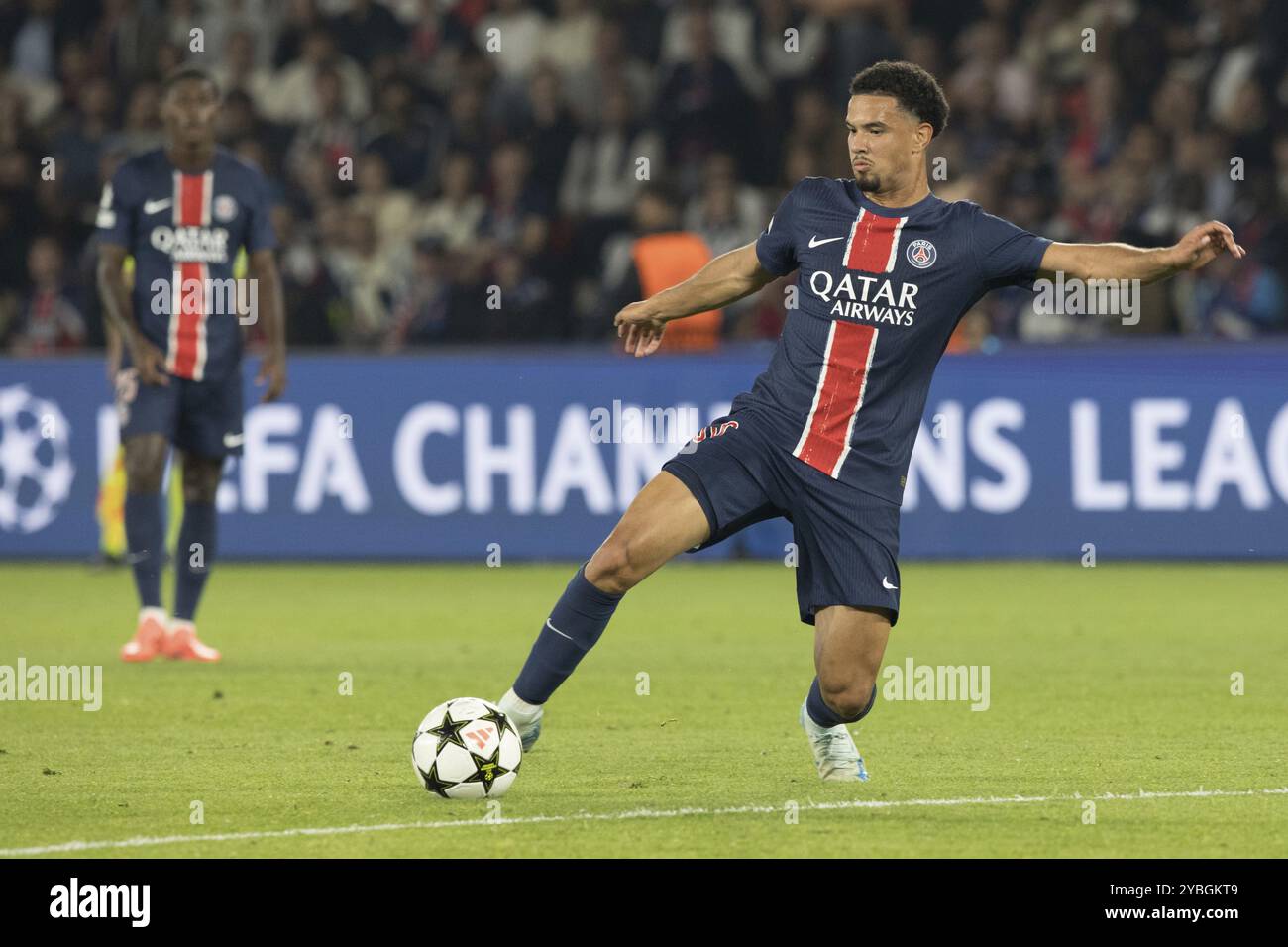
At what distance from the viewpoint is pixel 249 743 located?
7039mm

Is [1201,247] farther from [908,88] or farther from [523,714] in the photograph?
[523,714]

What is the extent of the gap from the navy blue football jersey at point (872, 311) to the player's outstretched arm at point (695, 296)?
56 mm

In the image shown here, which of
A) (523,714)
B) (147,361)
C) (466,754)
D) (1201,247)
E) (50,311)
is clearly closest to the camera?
(1201,247)

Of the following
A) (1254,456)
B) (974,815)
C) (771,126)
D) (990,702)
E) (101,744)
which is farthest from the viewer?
(771,126)

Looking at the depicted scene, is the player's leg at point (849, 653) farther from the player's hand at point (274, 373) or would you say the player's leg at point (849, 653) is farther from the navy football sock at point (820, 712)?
the player's hand at point (274, 373)

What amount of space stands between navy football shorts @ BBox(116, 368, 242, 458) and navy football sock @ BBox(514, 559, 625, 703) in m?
3.52

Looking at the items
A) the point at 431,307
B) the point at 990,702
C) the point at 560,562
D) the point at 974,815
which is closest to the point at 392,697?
the point at 990,702

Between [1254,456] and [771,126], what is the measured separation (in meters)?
5.20

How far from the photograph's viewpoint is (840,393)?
20.6 ft

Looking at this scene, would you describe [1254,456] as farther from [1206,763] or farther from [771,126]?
[1206,763]

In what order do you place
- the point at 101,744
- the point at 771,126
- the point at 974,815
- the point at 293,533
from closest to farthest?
1. the point at 974,815
2. the point at 101,744
3. the point at 293,533
4. the point at 771,126

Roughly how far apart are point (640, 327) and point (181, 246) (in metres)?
3.74

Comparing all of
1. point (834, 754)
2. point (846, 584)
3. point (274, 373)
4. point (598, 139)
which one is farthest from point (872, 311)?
point (598, 139)

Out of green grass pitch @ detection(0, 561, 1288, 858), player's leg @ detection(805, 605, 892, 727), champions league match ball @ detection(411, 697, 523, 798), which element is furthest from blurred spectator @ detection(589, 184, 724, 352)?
champions league match ball @ detection(411, 697, 523, 798)
